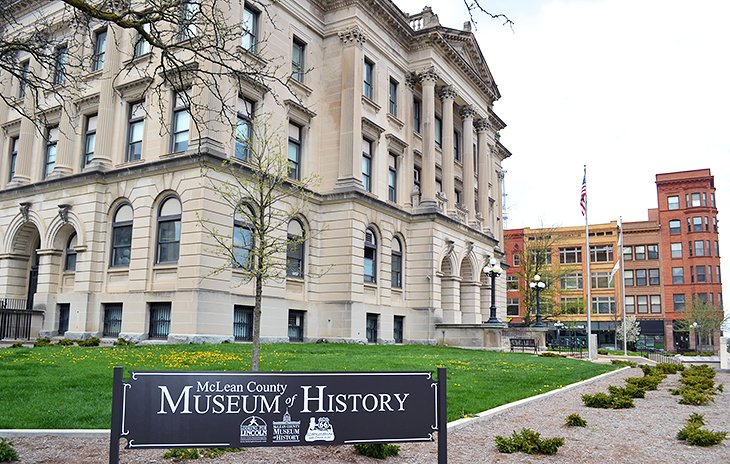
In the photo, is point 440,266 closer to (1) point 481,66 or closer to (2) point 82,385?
(1) point 481,66

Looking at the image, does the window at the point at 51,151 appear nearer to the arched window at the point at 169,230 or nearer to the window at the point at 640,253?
the arched window at the point at 169,230

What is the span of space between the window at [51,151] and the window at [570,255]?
7100cm

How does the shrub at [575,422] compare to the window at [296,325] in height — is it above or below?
below

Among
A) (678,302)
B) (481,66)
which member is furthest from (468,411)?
(678,302)

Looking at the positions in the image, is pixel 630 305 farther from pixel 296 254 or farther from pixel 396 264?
pixel 296 254

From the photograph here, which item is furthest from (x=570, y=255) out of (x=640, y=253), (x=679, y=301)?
(x=679, y=301)

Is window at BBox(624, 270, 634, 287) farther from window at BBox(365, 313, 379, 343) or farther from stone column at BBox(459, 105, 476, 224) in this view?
window at BBox(365, 313, 379, 343)

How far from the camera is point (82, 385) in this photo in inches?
482

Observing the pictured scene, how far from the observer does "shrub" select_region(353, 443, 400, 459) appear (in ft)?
27.2

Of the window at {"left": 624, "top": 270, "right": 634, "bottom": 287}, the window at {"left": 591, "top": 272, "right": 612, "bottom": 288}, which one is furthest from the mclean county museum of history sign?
the window at {"left": 624, "top": 270, "right": 634, "bottom": 287}

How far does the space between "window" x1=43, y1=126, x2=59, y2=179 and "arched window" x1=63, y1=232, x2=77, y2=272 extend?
4.89 m

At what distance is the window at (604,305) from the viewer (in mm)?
85688

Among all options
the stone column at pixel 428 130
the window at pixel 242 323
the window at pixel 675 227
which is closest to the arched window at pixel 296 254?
the window at pixel 242 323

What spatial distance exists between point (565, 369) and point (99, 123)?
23.4 m
